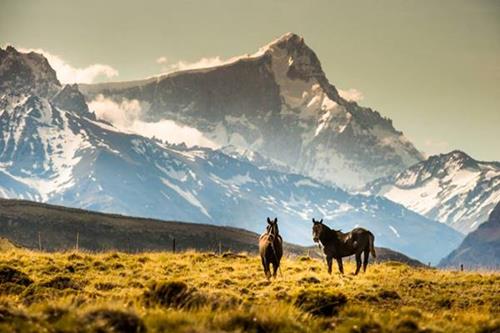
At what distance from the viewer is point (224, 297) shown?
22.2 m

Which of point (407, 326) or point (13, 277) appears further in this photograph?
point (13, 277)

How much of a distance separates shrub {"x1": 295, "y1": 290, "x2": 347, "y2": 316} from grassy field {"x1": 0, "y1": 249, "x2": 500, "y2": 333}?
3 cm

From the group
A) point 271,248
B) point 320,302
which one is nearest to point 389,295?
point 271,248

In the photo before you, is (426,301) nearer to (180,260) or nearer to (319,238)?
(319,238)

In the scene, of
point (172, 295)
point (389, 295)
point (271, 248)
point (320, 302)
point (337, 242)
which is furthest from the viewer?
point (337, 242)

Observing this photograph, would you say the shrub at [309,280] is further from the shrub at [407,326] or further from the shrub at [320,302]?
the shrub at [407,326]

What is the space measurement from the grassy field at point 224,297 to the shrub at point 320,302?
1.3 inches

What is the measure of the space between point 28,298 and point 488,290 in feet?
59.0

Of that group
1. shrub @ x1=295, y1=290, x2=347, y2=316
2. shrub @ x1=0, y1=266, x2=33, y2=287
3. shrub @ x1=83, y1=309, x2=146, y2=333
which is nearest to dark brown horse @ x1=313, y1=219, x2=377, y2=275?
shrub @ x1=0, y1=266, x2=33, y2=287

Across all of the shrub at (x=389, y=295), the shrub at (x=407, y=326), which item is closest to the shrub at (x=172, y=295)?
the shrub at (x=407, y=326)

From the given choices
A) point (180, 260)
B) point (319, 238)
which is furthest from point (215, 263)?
point (319, 238)

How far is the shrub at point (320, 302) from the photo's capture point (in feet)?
70.7

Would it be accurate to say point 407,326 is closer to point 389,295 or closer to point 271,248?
point 389,295

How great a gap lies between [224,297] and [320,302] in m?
2.79
